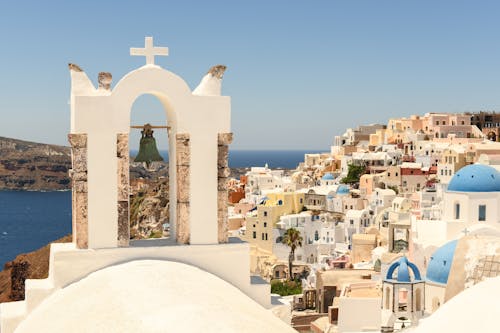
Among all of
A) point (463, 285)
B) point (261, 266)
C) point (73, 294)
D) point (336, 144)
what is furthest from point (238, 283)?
point (336, 144)

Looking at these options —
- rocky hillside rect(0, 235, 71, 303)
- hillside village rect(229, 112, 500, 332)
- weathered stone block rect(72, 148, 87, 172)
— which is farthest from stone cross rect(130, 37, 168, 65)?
rocky hillside rect(0, 235, 71, 303)

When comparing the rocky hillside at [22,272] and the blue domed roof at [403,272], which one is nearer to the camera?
the rocky hillside at [22,272]

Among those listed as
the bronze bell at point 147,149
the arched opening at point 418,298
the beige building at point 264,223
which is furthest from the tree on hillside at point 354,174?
the bronze bell at point 147,149

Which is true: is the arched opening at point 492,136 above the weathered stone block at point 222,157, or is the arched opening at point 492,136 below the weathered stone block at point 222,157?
above

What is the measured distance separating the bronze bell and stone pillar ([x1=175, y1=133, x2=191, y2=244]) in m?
0.77

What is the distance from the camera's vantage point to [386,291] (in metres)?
22.6

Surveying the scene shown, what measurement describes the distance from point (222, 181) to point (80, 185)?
1399 millimetres

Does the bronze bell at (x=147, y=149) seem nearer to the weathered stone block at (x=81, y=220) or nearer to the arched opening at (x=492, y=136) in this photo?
the weathered stone block at (x=81, y=220)

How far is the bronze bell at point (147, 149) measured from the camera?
25.2 feet

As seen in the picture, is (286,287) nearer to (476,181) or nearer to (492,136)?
(476,181)

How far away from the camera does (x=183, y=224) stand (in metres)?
6.97

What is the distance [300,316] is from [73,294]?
2403cm

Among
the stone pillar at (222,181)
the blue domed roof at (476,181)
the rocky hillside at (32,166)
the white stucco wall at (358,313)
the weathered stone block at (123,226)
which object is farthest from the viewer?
the rocky hillside at (32,166)

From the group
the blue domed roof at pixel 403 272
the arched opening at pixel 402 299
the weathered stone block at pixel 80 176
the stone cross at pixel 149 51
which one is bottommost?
the arched opening at pixel 402 299
